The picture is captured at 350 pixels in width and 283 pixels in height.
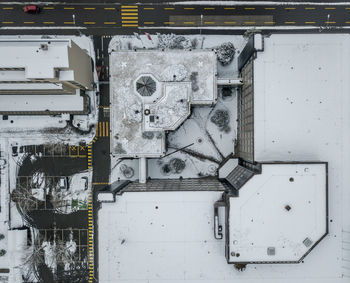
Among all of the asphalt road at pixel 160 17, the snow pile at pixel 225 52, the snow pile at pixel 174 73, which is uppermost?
the asphalt road at pixel 160 17

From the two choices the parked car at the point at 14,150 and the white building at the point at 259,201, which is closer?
the white building at the point at 259,201

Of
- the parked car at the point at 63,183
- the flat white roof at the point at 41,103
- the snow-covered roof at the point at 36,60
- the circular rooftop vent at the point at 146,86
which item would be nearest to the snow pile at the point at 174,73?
the circular rooftop vent at the point at 146,86

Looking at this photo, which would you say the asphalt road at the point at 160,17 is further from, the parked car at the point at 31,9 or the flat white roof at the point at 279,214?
the flat white roof at the point at 279,214

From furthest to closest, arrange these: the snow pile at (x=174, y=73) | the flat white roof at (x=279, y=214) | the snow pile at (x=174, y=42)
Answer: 1. the snow pile at (x=174, y=42)
2. the snow pile at (x=174, y=73)
3. the flat white roof at (x=279, y=214)

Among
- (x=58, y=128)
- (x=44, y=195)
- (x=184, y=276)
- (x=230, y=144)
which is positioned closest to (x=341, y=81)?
(x=230, y=144)

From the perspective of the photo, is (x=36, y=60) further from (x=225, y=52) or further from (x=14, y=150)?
(x=225, y=52)

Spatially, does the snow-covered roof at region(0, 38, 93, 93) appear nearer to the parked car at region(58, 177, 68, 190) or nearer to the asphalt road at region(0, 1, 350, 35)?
the asphalt road at region(0, 1, 350, 35)
